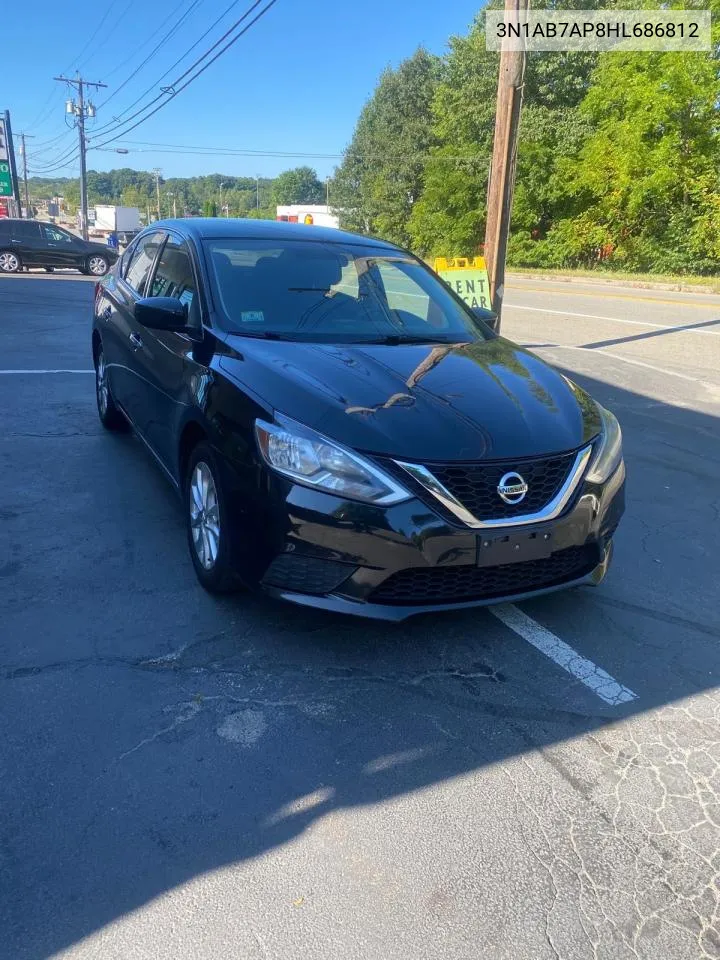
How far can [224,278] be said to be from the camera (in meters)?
3.99

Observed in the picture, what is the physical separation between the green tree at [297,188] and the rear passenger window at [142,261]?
133990 mm

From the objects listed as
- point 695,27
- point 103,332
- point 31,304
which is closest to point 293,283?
point 103,332

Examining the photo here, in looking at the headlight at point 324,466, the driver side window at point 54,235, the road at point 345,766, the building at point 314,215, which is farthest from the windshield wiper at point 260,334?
the building at point 314,215

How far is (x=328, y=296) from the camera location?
4.15 m

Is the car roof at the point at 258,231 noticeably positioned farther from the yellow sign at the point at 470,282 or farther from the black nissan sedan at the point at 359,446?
the yellow sign at the point at 470,282

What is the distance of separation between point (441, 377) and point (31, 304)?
551 inches

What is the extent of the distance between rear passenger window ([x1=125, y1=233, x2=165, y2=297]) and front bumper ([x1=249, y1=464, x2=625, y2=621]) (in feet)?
9.11

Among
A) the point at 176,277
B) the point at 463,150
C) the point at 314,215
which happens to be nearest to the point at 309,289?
the point at 176,277

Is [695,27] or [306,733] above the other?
[695,27]

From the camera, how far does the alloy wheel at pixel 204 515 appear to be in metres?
3.45

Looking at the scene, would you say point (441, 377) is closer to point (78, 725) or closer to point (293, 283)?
point (293, 283)

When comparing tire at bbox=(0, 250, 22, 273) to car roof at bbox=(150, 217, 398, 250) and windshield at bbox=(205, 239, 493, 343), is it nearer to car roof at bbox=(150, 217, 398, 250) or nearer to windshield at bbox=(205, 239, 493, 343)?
car roof at bbox=(150, 217, 398, 250)

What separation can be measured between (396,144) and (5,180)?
2551cm

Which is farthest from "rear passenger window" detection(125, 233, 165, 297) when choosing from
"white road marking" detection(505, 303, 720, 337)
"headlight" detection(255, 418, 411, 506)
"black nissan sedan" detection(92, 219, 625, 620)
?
"white road marking" detection(505, 303, 720, 337)
